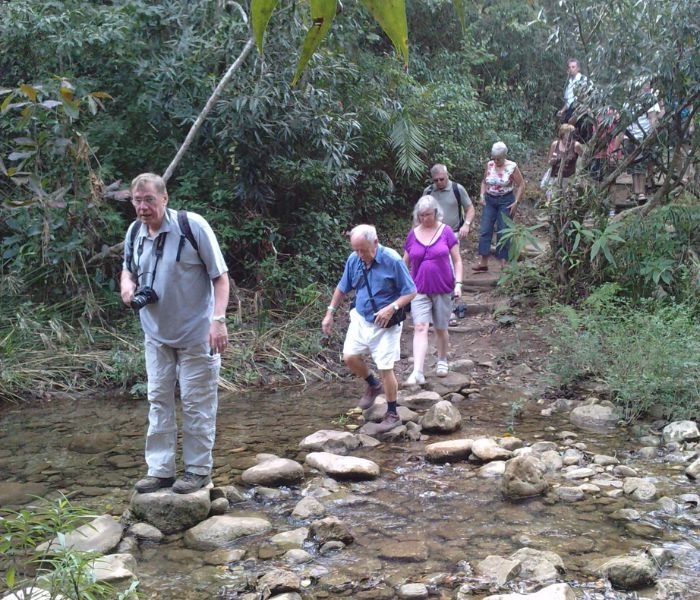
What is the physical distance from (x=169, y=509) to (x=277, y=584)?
3.69ft

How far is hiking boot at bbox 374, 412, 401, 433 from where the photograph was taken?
647 centimetres

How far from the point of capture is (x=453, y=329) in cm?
945

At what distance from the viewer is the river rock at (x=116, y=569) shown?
3855mm

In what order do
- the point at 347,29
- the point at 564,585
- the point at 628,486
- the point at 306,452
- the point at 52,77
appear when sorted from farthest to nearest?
the point at 347,29 → the point at 52,77 → the point at 306,452 → the point at 628,486 → the point at 564,585

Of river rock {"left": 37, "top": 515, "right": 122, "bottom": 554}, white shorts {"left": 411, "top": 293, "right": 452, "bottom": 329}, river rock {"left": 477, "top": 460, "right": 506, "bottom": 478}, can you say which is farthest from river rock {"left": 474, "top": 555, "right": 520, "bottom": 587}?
white shorts {"left": 411, "top": 293, "right": 452, "bottom": 329}

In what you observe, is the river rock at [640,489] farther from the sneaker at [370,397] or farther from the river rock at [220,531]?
the sneaker at [370,397]

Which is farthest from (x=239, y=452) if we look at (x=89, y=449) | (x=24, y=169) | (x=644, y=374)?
(x=24, y=169)

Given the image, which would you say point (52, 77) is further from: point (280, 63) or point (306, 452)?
point (306, 452)

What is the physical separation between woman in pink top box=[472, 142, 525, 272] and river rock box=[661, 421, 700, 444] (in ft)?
13.5

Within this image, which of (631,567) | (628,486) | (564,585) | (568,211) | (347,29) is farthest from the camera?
(347,29)

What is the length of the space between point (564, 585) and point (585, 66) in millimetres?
7418

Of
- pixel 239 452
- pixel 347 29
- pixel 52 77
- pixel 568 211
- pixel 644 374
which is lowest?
pixel 239 452

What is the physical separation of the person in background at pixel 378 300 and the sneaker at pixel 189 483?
6.38ft

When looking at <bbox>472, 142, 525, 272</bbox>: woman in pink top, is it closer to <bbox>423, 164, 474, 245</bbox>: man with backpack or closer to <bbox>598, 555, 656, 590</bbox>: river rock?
<bbox>423, 164, 474, 245</bbox>: man with backpack
